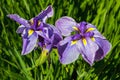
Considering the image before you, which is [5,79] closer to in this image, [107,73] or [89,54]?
[107,73]

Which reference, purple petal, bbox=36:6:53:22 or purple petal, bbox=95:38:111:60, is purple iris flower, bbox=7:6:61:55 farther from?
purple petal, bbox=95:38:111:60

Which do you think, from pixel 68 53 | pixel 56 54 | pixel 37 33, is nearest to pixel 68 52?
pixel 68 53

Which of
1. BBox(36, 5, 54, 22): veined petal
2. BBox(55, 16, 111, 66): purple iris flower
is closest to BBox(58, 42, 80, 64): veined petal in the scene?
BBox(55, 16, 111, 66): purple iris flower

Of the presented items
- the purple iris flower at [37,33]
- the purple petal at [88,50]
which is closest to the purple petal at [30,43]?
the purple iris flower at [37,33]

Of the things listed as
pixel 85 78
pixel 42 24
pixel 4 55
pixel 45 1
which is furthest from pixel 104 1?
pixel 42 24

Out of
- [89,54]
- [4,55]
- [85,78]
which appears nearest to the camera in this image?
[89,54]

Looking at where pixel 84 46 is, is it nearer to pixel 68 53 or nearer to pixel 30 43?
pixel 68 53
